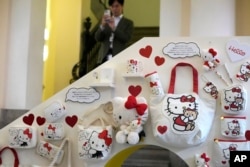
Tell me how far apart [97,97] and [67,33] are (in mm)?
2816

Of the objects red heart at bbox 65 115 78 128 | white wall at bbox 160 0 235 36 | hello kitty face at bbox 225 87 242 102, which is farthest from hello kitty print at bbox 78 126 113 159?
white wall at bbox 160 0 235 36

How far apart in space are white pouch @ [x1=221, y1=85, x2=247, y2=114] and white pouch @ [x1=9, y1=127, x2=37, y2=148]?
3.58 ft

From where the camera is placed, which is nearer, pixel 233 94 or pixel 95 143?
pixel 233 94

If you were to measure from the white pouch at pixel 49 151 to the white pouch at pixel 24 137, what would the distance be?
0.05 m

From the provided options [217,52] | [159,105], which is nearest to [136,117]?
[159,105]

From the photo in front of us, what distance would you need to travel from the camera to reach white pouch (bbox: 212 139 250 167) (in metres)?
1.79

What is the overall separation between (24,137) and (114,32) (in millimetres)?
1079

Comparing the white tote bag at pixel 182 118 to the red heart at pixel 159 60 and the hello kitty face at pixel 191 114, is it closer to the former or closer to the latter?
the hello kitty face at pixel 191 114

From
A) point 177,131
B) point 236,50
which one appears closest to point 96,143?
point 177,131

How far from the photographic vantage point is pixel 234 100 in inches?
70.8

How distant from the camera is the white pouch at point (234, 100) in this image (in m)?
1.79

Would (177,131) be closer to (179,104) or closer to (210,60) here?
(179,104)

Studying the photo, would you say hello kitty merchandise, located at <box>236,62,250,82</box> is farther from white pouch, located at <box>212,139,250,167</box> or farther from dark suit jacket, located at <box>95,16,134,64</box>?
dark suit jacket, located at <box>95,16,134,64</box>

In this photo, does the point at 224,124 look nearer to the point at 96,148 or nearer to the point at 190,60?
the point at 190,60
